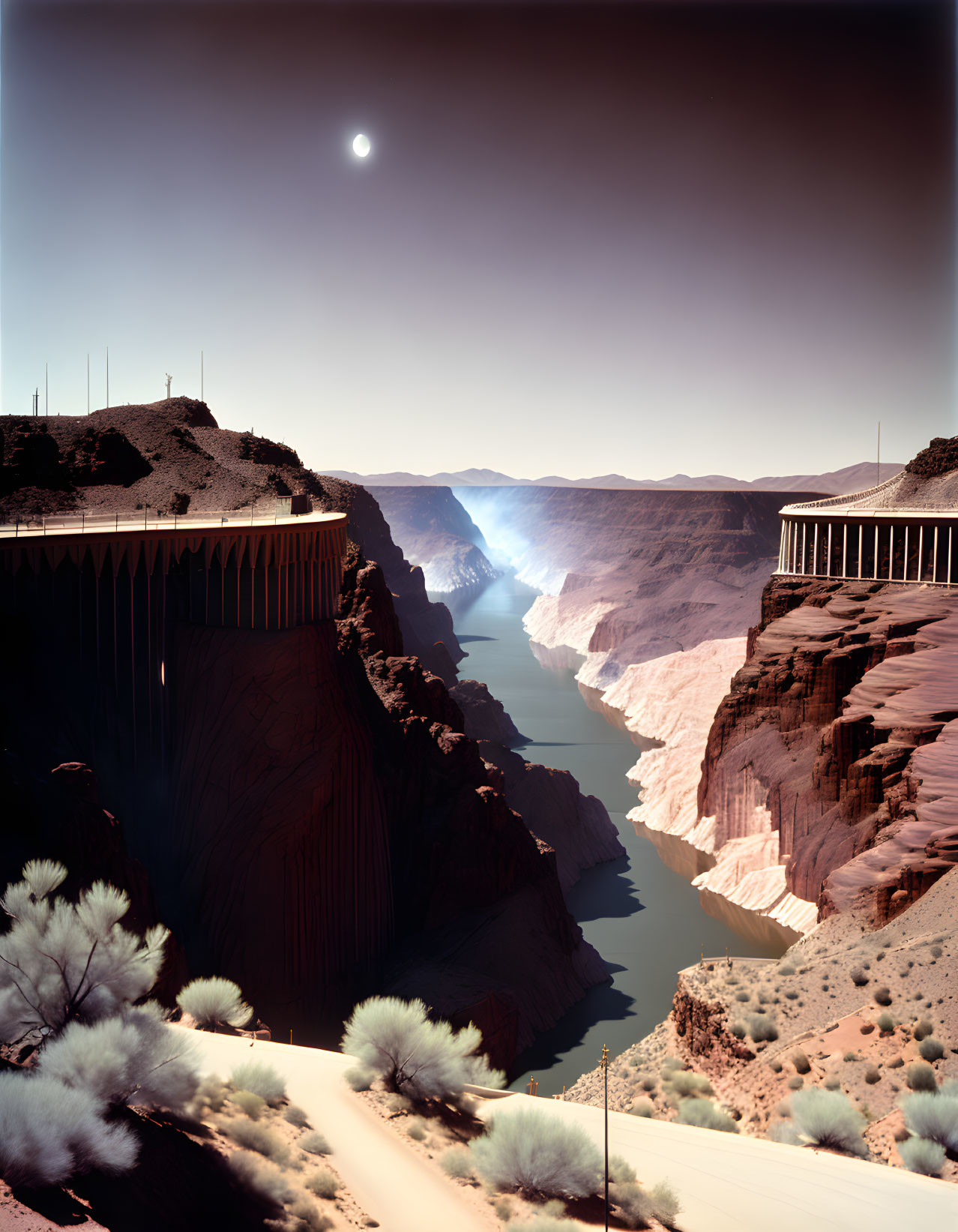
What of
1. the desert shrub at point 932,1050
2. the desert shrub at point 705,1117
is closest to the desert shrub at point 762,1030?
the desert shrub at point 705,1117

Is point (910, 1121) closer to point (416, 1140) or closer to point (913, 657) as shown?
point (416, 1140)

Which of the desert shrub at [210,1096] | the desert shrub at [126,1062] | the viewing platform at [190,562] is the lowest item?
the desert shrub at [210,1096]

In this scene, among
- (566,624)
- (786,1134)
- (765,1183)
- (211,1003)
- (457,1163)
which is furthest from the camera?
(566,624)

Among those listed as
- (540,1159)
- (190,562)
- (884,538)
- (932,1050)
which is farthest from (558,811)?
(540,1159)

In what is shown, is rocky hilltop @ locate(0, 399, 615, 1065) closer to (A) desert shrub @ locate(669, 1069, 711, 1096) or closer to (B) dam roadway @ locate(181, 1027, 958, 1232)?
(B) dam roadway @ locate(181, 1027, 958, 1232)

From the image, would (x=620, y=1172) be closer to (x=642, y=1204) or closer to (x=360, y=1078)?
Answer: (x=642, y=1204)

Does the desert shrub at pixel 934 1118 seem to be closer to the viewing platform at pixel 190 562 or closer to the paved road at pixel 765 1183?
the paved road at pixel 765 1183

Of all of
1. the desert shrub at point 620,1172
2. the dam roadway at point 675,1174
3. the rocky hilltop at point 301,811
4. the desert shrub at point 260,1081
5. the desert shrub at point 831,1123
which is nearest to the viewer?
the dam roadway at point 675,1174
